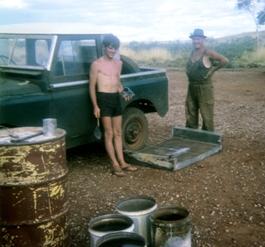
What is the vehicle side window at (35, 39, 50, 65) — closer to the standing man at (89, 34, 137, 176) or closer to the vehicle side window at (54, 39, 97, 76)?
the vehicle side window at (54, 39, 97, 76)

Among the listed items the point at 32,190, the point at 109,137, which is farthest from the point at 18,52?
the point at 32,190

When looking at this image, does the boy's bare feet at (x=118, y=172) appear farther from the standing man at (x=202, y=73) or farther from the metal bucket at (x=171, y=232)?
the metal bucket at (x=171, y=232)

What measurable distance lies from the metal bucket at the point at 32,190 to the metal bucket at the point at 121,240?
0.54 metres

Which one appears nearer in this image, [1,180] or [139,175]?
[1,180]

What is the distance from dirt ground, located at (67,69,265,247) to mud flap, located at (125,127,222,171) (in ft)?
0.33

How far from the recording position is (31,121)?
602 cm

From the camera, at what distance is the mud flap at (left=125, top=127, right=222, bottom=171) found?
6.95 meters

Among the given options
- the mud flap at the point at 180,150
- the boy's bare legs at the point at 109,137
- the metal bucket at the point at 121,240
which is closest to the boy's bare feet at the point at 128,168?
the boy's bare legs at the point at 109,137

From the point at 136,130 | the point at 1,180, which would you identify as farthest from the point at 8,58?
the point at 1,180

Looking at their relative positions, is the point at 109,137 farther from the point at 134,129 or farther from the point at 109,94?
the point at 134,129

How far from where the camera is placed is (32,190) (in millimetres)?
4062

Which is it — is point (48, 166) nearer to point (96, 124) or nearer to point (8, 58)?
point (96, 124)

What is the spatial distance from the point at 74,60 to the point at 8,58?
0.98 metres

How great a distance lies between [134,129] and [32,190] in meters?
3.81
